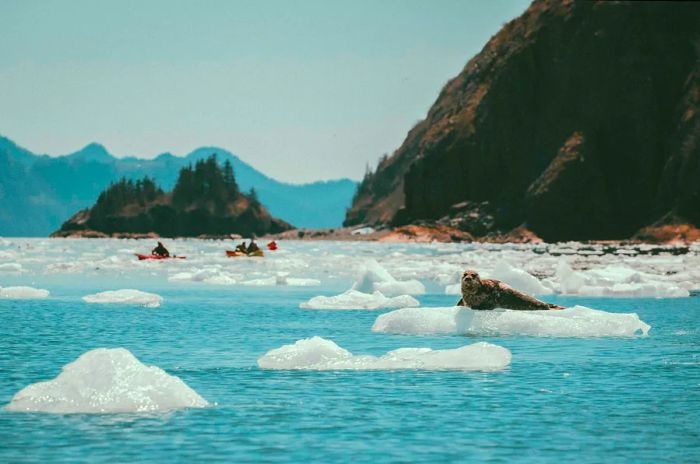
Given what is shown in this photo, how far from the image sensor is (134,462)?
12.7 m

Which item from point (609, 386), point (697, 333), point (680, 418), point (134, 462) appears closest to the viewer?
point (134, 462)

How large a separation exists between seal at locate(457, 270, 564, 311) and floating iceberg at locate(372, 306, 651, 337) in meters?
0.54

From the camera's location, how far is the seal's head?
28328 millimetres

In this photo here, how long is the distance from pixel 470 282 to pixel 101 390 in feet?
47.9

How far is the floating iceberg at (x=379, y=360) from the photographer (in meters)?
20.6

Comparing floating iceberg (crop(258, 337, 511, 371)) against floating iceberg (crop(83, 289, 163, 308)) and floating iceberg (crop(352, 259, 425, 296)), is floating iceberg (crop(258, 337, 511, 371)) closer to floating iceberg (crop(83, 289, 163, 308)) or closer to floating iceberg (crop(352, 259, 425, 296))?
floating iceberg (crop(83, 289, 163, 308))

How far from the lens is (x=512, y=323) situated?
91.7 feet

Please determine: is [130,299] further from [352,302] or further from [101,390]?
[101,390]

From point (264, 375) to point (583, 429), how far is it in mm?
6775

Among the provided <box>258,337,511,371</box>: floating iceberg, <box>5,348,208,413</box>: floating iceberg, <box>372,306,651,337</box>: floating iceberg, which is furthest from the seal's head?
<box>5,348,208,413</box>: floating iceberg

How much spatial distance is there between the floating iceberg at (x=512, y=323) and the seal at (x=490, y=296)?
0.54 meters

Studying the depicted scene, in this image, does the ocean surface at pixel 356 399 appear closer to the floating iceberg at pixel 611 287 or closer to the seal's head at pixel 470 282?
the seal's head at pixel 470 282

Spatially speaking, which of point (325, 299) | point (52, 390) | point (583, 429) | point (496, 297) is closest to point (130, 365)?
point (52, 390)

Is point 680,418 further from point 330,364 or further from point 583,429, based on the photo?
point 330,364
